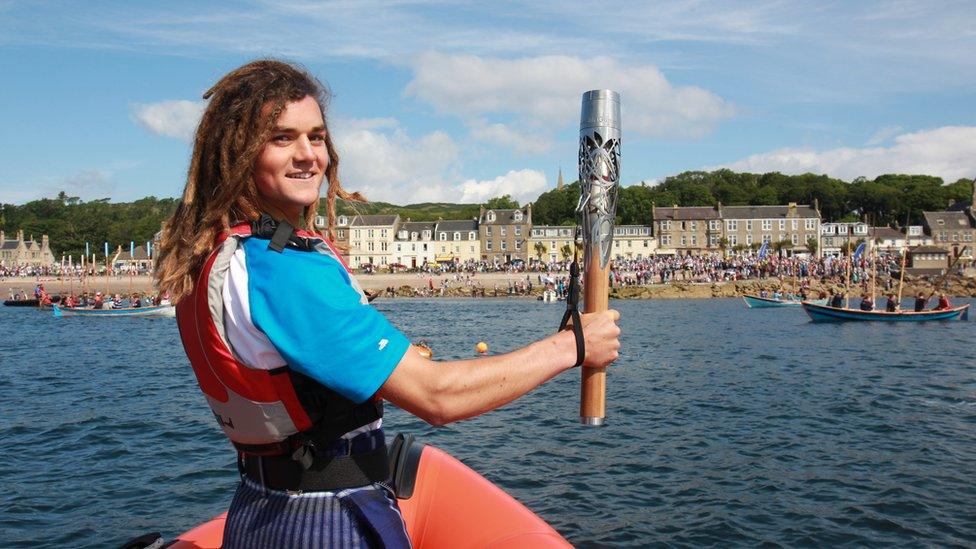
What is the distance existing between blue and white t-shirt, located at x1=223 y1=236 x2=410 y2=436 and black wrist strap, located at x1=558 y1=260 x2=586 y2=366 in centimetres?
60

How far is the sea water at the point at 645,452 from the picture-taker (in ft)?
31.4

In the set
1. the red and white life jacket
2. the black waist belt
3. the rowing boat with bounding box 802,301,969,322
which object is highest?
the red and white life jacket

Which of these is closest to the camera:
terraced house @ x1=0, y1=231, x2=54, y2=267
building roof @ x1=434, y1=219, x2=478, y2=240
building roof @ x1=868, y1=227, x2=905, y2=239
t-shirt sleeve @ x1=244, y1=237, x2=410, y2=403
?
t-shirt sleeve @ x1=244, y1=237, x2=410, y2=403

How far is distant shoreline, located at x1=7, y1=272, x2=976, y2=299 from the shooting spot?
77312 mm

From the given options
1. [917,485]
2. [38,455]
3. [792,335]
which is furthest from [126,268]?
[917,485]

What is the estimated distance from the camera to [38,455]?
1297cm

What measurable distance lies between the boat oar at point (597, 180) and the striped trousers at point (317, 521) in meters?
0.90

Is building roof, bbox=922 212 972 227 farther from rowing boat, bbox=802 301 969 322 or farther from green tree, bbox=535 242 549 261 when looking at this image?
rowing boat, bbox=802 301 969 322

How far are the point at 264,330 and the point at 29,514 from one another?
9981mm

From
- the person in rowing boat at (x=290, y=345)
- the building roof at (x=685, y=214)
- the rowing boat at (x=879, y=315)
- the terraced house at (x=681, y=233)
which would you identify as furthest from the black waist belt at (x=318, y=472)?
the terraced house at (x=681, y=233)

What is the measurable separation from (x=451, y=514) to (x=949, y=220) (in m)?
136

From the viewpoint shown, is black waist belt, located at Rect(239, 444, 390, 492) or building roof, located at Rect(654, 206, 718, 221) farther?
building roof, located at Rect(654, 206, 718, 221)

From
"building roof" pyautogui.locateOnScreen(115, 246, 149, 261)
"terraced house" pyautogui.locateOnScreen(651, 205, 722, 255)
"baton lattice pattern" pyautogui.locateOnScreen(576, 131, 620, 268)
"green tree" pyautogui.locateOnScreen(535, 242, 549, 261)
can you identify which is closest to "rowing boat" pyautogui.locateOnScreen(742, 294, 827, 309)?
"terraced house" pyautogui.locateOnScreen(651, 205, 722, 255)

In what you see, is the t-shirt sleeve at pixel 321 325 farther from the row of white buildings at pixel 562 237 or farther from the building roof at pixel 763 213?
the building roof at pixel 763 213
